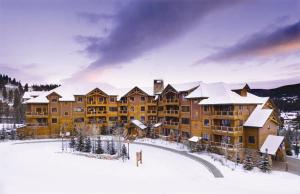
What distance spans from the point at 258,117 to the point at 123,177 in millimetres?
19158

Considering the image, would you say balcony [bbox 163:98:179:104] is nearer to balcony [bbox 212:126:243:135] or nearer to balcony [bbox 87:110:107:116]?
balcony [bbox 212:126:243:135]

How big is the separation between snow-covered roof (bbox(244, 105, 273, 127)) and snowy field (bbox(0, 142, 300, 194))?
658cm

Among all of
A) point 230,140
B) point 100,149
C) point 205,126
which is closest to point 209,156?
point 230,140

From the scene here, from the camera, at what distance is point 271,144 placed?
31938mm

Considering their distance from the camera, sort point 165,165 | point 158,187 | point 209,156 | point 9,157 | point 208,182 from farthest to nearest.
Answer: point 209,156 → point 9,157 → point 165,165 → point 208,182 → point 158,187

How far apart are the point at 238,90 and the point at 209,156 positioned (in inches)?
410

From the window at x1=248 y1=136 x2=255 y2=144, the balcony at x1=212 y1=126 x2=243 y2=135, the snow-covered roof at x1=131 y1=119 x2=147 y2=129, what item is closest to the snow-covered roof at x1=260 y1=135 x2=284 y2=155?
the window at x1=248 y1=136 x2=255 y2=144

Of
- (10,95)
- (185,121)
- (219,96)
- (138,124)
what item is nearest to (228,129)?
(219,96)

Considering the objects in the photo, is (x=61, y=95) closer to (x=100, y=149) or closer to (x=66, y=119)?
(x=66, y=119)

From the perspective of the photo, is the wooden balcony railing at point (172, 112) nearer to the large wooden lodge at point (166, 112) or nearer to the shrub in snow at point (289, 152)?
the large wooden lodge at point (166, 112)

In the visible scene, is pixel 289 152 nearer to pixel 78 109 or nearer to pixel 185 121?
pixel 185 121

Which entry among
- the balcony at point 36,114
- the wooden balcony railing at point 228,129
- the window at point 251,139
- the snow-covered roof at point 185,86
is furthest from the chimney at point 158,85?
the window at point 251,139

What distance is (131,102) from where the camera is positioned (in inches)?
2084

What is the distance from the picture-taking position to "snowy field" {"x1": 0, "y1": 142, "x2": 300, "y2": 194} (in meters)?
19.8
